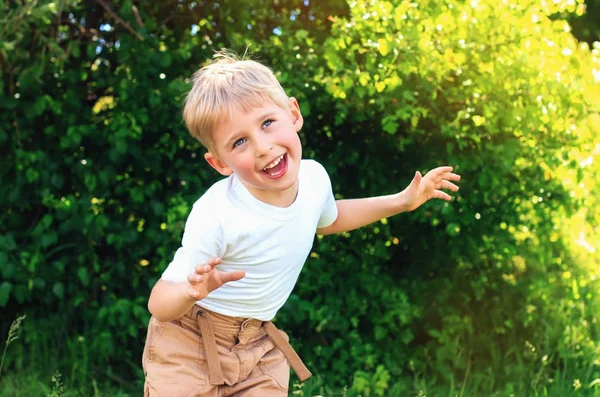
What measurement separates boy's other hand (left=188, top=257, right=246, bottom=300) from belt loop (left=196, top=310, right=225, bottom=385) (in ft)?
1.11

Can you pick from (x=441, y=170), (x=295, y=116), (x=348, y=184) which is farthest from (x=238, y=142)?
(x=348, y=184)

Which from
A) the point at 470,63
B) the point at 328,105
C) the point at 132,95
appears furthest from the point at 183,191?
the point at 470,63

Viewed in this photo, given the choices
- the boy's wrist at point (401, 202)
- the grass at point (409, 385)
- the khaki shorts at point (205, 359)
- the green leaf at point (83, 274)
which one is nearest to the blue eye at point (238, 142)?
the khaki shorts at point (205, 359)

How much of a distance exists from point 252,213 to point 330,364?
74.4 inches

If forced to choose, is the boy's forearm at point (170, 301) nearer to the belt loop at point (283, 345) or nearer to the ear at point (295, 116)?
the belt loop at point (283, 345)

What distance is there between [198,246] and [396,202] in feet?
2.44

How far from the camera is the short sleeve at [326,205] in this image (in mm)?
2768

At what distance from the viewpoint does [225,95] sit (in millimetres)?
2441

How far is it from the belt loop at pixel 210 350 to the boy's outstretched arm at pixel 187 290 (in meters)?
0.12

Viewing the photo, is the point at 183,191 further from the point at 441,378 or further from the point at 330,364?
the point at 441,378

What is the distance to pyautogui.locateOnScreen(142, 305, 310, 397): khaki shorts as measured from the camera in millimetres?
2553

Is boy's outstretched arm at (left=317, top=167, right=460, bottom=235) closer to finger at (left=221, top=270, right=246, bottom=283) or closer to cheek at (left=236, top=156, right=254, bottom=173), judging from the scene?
cheek at (left=236, top=156, right=254, bottom=173)

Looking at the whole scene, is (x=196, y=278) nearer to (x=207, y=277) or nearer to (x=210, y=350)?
(x=207, y=277)

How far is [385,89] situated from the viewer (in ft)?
12.3
